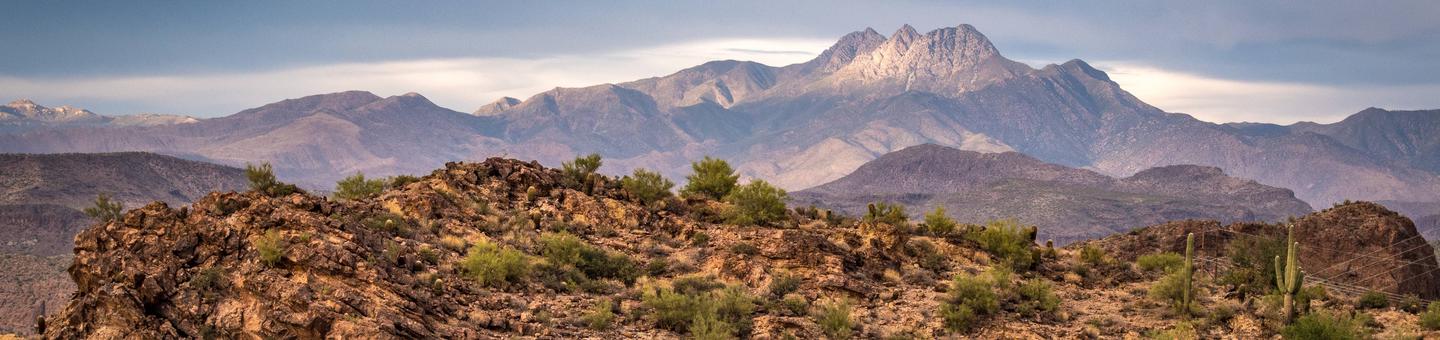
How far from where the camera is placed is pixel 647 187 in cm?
4222

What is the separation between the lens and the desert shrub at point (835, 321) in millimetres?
29659

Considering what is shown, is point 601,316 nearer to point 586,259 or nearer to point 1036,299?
point 586,259

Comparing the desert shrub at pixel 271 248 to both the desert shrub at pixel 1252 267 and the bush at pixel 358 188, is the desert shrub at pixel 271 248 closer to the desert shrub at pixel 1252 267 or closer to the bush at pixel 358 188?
the bush at pixel 358 188

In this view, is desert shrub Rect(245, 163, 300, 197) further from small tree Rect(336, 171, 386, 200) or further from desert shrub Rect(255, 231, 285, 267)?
desert shrub Rect(255, 231, 285, 267)

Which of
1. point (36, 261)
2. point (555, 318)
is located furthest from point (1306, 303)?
point (36, 261)

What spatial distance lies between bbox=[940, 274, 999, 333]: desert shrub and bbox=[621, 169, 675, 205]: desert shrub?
38.5ft

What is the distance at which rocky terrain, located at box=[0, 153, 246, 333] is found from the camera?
9794 cm

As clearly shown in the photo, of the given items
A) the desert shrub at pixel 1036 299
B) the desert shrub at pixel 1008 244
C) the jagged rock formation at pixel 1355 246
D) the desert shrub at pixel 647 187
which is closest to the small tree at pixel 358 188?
the desert shrub at pixel 647 187

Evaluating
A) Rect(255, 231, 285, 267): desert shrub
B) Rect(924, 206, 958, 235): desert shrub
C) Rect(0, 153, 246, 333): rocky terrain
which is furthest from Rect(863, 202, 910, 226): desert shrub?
Rect(0, 153, 246, 333): rocky terrain

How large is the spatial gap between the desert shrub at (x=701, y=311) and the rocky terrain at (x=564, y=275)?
5 centimetres

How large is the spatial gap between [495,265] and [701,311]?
16.3 feet

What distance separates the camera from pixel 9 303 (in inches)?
3782

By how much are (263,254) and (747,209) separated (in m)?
16.8

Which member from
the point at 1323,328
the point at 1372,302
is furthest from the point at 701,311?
the point at 1372,302
